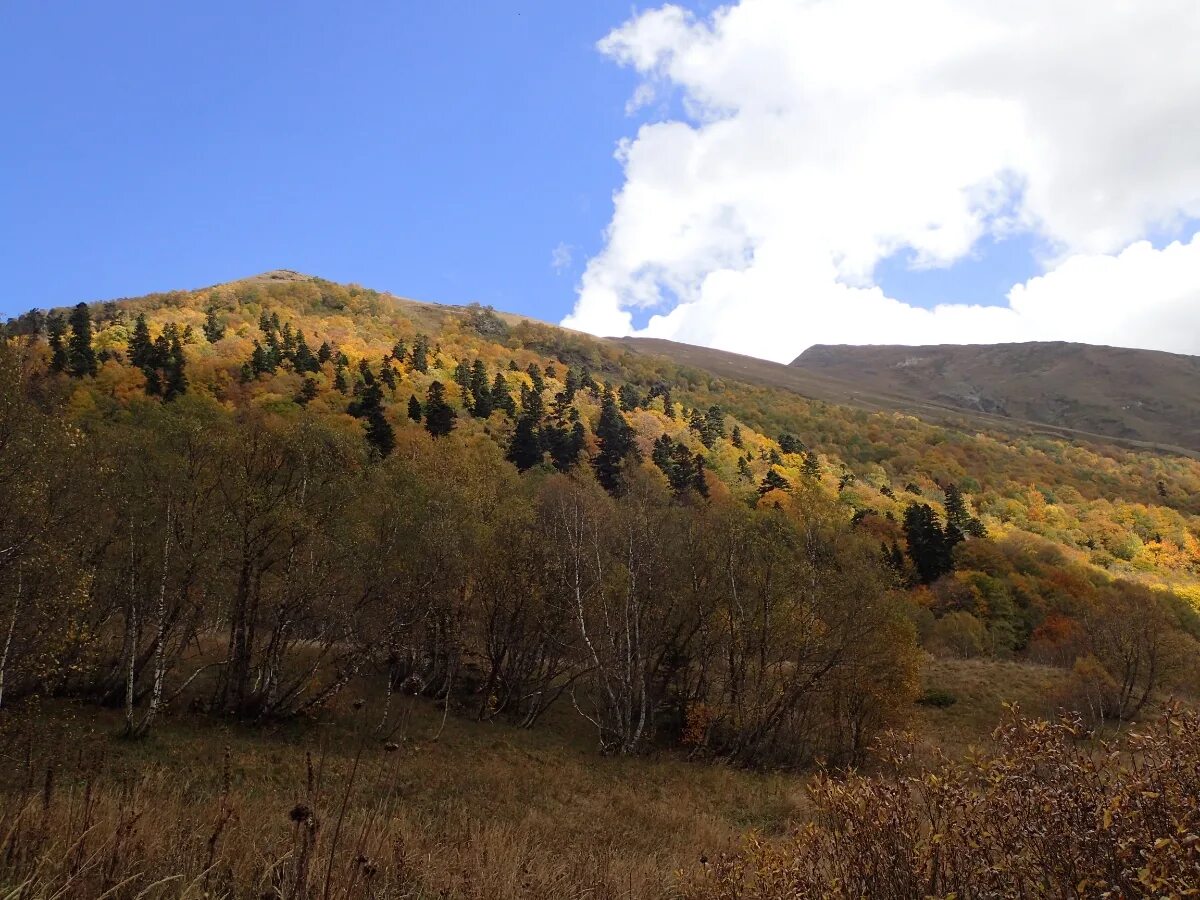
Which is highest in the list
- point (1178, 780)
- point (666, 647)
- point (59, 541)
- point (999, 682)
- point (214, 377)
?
point (214, 377)

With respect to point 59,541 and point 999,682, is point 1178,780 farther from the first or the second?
point 999,682

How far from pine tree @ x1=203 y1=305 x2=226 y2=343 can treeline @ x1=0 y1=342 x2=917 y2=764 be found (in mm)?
73607

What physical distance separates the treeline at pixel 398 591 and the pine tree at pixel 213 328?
241 ft

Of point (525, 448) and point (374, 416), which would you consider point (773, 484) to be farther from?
point (374, 416)

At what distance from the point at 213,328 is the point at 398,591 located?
3759 inches

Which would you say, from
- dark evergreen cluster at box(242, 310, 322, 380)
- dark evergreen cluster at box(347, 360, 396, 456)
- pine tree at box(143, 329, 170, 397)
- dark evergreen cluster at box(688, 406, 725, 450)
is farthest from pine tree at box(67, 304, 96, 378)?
dark evergreen cluster at box(688, 406, 725, 450)

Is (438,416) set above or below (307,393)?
below

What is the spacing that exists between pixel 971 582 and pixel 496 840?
72.6 metres

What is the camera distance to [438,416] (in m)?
76.1

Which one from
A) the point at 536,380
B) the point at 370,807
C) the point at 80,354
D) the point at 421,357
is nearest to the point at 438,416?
the point at 536,380

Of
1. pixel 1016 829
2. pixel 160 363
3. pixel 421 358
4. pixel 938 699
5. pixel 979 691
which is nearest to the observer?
pixel 1016 829

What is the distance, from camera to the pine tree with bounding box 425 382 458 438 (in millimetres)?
75125

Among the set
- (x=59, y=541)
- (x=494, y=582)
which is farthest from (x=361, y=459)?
(x=59, y=541)

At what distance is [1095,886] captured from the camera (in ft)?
13.5
